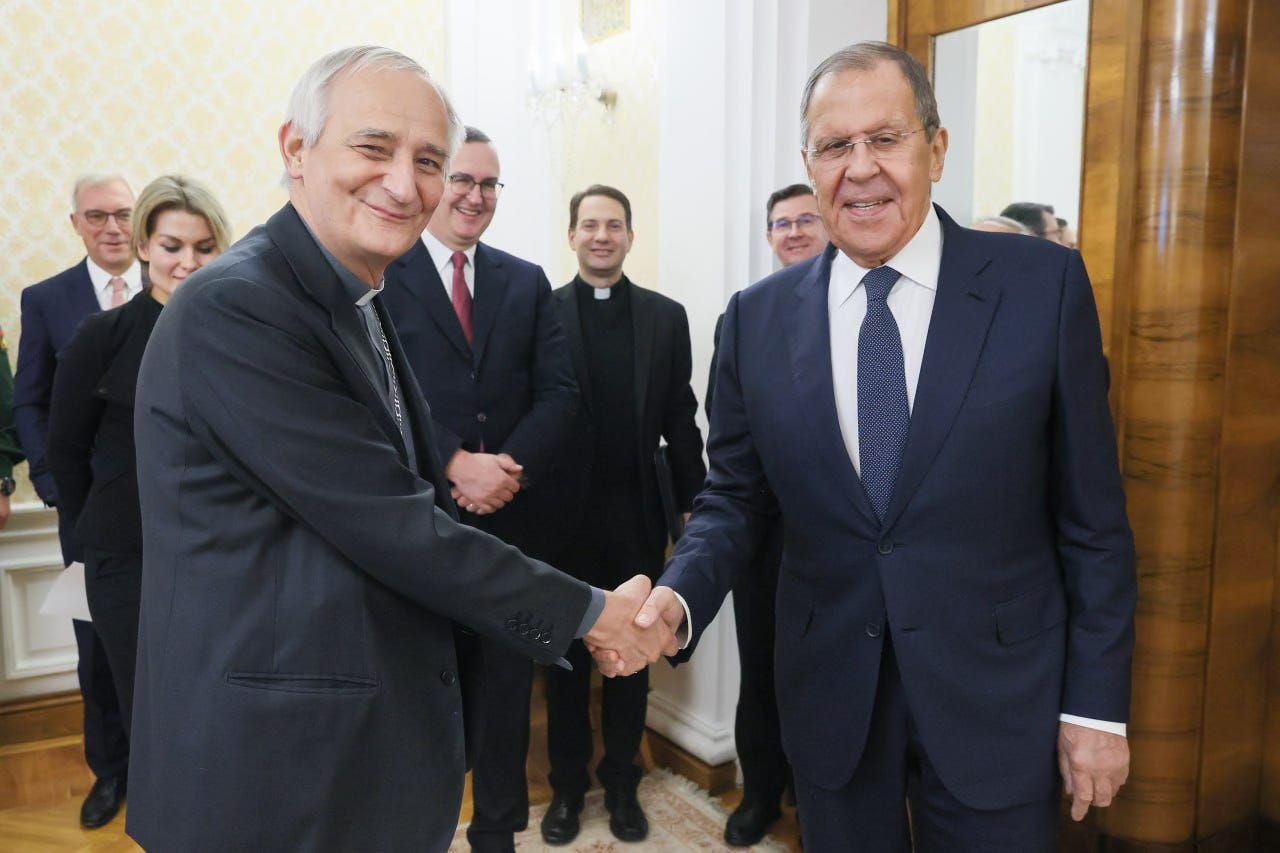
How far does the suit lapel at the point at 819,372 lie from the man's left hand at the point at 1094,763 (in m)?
0.43

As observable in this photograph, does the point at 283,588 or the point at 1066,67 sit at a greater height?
the point at 1066,67

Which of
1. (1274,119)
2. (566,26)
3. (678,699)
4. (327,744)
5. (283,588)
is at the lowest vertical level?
(678,699)

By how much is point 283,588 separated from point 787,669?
82 cm

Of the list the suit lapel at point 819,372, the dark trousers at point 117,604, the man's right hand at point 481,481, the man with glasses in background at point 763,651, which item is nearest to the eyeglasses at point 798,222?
the man with glasses in background at point 763,651

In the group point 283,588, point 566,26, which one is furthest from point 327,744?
point 566,26

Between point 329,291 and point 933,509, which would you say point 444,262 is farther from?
point 933,509

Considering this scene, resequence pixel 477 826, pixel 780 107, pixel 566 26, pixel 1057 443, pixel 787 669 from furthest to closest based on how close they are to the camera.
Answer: pixel 566 26 → pixel 780 107 → pixel 477 826 → pixel 787 669 → pixel 1057 443

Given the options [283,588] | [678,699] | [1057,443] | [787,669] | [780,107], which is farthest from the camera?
[678,699]

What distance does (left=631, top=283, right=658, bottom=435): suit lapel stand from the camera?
332 cm

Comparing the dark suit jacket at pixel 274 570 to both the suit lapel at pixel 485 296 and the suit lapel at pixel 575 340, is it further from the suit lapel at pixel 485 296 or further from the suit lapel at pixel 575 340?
the suit lapel at pixel 575 340

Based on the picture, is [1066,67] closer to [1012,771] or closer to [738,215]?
[738,215]

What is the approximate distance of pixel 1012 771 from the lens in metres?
1.55

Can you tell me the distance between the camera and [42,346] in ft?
12.0

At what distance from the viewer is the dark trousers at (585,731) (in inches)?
128
